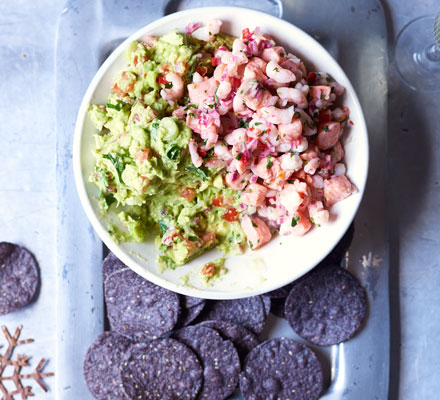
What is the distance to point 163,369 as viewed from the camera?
176 centimetres

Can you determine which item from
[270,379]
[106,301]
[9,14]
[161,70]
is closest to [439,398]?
[270,379]

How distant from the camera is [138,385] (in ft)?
5.74

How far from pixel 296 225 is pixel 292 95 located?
1.18 ft

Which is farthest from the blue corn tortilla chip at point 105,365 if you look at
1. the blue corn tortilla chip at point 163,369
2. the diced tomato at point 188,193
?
the diced tomato at point 188,193

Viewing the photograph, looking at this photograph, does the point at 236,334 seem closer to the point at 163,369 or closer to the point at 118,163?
the point at 163,369

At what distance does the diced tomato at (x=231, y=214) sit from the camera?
4.88 feet

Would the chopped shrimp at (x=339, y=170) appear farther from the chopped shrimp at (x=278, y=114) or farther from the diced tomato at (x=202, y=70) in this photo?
the diced tomato at (x=202, y=70)

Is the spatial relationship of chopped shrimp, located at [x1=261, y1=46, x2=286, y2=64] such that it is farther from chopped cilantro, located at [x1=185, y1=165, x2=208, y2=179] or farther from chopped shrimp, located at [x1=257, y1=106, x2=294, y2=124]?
chopped cilantro, located at [x1=185, y1=165, x2=208, y2=179]

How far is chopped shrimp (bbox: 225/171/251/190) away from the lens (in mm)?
1381

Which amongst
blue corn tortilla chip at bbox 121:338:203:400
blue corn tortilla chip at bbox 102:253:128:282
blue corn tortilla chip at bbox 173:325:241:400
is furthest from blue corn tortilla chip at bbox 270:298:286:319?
blue corn tortilla chip at bbox 102:253:128:282

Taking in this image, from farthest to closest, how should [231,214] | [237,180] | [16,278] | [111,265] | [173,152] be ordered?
[16,278], [111,265], [231,214], [237,180], [173,152]

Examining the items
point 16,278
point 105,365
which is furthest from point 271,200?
point 16,278

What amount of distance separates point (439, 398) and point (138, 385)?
112 cm

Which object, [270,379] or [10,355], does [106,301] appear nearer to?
[10,355]
